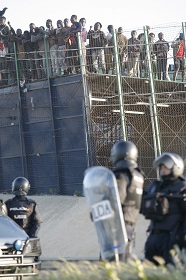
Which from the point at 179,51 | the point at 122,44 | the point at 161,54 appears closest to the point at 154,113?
the point at 161,54

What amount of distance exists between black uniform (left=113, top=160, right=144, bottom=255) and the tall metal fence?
16332mm

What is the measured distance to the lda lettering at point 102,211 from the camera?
36.5 feet

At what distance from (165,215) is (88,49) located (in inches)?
694

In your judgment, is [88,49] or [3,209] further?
[88,49]

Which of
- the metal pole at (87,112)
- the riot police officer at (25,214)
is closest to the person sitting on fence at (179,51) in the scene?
the metal pole at (87,112)

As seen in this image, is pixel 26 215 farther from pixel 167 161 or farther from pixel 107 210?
pixel 107 210

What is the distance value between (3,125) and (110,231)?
2141 centimetres

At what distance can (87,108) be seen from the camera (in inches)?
1166

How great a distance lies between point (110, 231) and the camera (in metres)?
11.2

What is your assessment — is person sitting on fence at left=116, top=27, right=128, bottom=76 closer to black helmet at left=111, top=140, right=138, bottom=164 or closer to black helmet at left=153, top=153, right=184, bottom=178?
black helmet at left=111, top=140, right=138, bottom=164

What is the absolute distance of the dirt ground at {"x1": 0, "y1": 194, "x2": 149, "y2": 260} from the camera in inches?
1033

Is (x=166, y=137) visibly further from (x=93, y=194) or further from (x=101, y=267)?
(x=101, y=267)

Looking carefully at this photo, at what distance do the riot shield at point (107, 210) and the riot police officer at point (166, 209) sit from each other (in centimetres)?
71

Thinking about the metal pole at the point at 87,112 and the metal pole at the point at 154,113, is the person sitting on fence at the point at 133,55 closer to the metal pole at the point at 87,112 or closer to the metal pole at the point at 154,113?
the metal pole at the point at 154,113
